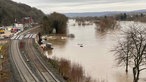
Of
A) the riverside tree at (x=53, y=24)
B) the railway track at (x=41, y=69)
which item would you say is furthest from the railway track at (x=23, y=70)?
the riverside tree at (x=53, y=24)

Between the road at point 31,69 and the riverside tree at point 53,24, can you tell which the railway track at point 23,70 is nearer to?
the road at point 31,69

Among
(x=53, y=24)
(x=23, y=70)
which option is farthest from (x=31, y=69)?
(x=53, y=24)

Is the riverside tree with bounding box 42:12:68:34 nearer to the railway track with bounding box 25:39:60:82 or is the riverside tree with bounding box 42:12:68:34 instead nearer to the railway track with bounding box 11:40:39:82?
the railway track with bounding box 25:39:60:82

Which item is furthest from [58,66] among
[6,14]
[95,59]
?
[6,14]

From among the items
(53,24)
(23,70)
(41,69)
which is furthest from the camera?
(53,24)

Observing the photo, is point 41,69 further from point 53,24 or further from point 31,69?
point 53,24

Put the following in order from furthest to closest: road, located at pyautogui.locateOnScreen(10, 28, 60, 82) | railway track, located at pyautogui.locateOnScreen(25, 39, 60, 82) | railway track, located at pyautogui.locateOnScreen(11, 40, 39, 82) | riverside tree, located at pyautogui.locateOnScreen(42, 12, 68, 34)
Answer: riverside tree, located at pyautogui.locateOnScreen(42, 12, 68, 34)
railway track, located at pyautogui.locateOnScreen(11, 40, 39, 82)
road, located at pyautogui.locateOnScreen(10, 28, 60, 82)
railway track, located at pyautogui.locateOnScreen(25, 39, 60, 82)

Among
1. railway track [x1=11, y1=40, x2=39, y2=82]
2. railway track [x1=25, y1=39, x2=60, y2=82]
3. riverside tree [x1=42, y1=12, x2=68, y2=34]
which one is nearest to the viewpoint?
railway track [x1=25, y1=39, x2=60, y2=82]

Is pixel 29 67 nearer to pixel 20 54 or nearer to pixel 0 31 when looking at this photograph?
pixel 20 54

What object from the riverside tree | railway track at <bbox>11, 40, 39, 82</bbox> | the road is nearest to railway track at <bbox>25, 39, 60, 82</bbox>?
the road
